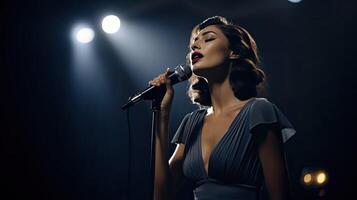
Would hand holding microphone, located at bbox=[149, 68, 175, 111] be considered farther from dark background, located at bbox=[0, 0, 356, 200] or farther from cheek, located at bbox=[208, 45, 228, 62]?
dark background, located at bbox=[0, 0, 356, 200]

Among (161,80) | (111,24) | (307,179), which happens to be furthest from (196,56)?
(307,179)

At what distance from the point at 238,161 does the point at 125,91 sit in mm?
2755

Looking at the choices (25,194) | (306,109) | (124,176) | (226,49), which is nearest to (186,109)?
(124,176)

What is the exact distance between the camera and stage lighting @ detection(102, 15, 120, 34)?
4054mm

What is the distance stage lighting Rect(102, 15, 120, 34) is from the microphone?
91.3 inches

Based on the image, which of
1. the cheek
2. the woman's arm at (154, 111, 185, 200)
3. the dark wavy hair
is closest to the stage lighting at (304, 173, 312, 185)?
the dark wavy hair

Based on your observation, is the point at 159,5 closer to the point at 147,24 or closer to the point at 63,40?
the point at 147,24

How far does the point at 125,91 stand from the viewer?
4277mm

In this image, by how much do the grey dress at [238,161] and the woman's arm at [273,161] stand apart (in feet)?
0.13

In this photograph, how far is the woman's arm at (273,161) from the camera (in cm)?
155

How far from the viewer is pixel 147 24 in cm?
428

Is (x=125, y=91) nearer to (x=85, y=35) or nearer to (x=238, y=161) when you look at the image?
(x=85, y=35)

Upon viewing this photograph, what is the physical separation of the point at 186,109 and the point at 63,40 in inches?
55.1

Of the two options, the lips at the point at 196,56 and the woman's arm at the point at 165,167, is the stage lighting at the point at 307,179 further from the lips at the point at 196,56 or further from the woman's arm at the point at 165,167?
the lips at the point at 196,56
